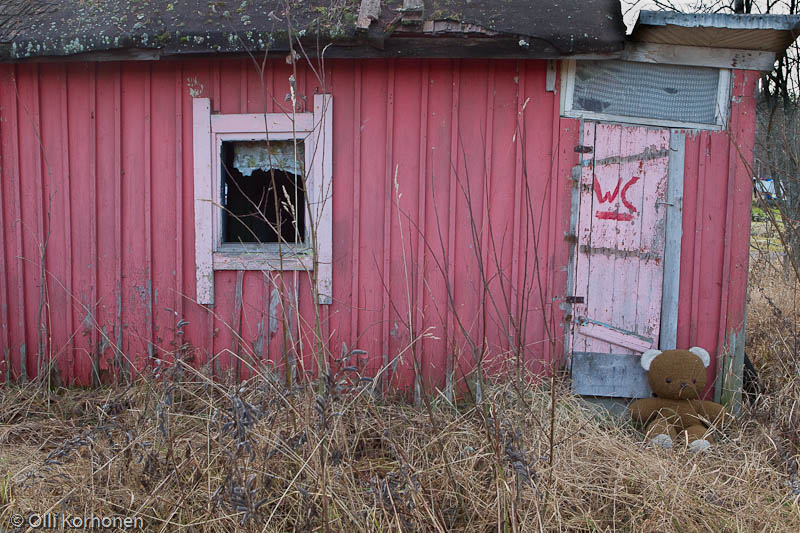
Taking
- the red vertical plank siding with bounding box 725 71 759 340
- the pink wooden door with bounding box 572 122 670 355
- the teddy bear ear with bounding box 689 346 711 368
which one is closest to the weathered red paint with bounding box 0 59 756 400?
the red vertical plank siding with bounding box 725 71 759 340

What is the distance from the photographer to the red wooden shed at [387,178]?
4027mm

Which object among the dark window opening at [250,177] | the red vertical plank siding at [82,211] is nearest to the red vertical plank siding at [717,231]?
the dark window opening at [250,177]

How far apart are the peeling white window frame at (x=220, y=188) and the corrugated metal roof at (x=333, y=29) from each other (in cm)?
53

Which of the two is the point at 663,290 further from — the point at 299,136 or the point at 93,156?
the point at 93,156

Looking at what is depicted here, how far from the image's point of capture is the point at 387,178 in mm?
4363

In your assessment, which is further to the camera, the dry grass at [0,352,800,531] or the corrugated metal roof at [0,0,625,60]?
the corrugated metal roof at [0,0,625,60]

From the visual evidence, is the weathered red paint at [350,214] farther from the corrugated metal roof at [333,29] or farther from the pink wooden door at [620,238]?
the corrugated metal roof at [333,29]

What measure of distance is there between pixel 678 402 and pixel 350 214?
8.17 feet

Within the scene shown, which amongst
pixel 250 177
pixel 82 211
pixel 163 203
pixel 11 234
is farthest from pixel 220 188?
pixel 11 234

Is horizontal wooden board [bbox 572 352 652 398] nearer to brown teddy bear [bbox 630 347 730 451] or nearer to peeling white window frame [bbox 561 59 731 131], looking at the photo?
brown teddy bear [bbox 630 347 730 451]

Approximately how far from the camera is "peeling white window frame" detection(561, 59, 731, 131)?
13.5ft

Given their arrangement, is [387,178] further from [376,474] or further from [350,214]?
[376,474]

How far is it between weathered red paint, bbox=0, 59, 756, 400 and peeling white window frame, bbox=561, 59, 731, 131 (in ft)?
0.25

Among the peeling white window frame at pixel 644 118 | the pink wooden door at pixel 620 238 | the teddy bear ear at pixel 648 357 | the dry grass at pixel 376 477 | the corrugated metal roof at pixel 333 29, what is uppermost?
the corrugated metal roof at pixel 333 29
